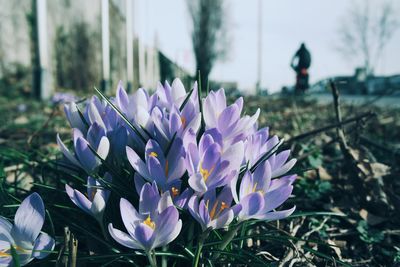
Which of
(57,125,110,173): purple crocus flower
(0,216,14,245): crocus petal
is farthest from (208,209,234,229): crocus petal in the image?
(0,216,14,245): crocus petal

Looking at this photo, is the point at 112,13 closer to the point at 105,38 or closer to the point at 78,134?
the point at 105,38

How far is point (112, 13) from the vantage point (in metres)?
19.2

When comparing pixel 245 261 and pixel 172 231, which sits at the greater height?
pixel 172 231

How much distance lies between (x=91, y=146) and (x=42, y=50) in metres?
8.51

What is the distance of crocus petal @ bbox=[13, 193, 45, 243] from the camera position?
88 centimetres

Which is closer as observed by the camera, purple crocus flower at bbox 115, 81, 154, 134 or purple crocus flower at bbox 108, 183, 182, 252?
purple crocus flower at bbox 108, 183, 182, 252

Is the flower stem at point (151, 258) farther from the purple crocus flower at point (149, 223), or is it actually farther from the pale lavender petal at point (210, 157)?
the pale lavender petal at point (210, 157)

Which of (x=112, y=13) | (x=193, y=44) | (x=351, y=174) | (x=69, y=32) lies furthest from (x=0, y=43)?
(x=193, y=44)

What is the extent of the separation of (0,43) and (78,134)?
11.3 meters

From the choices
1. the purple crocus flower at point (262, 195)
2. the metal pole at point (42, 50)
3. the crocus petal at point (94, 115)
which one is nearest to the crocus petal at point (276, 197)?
the purple crocus flower at point (262, 195)

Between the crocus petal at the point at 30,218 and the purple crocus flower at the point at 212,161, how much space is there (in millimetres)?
316

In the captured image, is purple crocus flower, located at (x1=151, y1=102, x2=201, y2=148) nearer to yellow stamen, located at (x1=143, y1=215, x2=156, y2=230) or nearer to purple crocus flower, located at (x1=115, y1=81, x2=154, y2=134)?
purple crocus flower, located at (x1=115, y1=81, x2=154, y2=134)

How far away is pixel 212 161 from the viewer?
0.90 metres

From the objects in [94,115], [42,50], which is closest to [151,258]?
[94,115]
